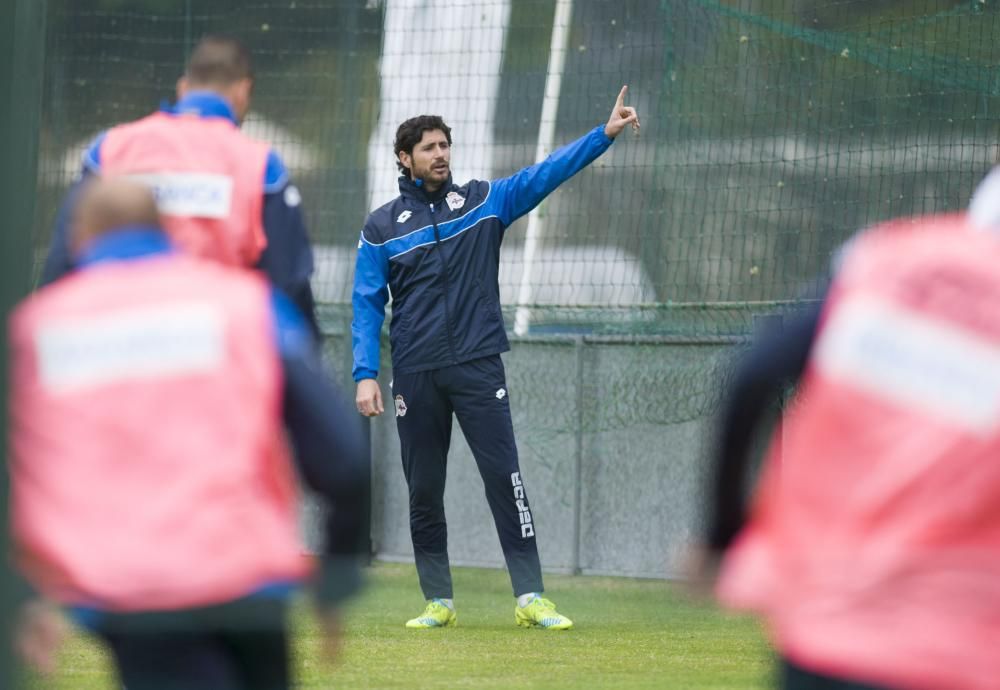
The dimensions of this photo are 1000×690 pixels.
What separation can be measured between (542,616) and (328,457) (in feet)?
16.7

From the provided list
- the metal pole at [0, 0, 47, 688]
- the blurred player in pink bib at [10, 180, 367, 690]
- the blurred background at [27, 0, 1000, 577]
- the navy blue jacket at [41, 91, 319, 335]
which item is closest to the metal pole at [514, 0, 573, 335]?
the blurred background at [27, 0, 1000, 577]

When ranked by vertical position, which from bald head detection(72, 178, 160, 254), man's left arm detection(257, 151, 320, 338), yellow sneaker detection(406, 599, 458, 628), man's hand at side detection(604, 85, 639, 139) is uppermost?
man's hand at side detection(604, 85, 639, 139)

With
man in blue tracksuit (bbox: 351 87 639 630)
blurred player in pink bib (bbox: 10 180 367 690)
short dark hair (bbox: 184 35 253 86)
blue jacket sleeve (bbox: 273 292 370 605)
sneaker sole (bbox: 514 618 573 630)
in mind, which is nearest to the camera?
blurred player in pink bib (bbox: 10 180 367 690)

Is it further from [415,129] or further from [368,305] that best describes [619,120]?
[368,305]

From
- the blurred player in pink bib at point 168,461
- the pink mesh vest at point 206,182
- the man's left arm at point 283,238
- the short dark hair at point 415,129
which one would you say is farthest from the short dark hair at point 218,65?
the short dark hair at point 415,129

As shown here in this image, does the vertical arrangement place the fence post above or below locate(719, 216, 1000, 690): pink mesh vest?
below

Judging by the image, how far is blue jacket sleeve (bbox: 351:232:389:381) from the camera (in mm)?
8508

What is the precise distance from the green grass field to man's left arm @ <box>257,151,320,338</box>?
1.66m

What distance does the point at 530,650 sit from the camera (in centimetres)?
757

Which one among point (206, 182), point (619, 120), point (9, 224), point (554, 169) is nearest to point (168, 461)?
point (9, 224)

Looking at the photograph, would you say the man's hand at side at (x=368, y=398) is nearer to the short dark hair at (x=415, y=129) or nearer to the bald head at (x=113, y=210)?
the short dark hair at (x=415, y=129)

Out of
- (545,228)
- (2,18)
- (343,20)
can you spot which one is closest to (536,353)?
(545,228)

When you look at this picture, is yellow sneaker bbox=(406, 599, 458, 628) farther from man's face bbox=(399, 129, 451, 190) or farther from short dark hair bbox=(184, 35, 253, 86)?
short dark hair bbox=(184, 35, 253, 86)

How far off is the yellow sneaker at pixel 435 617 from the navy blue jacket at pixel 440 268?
1093 millimetres
